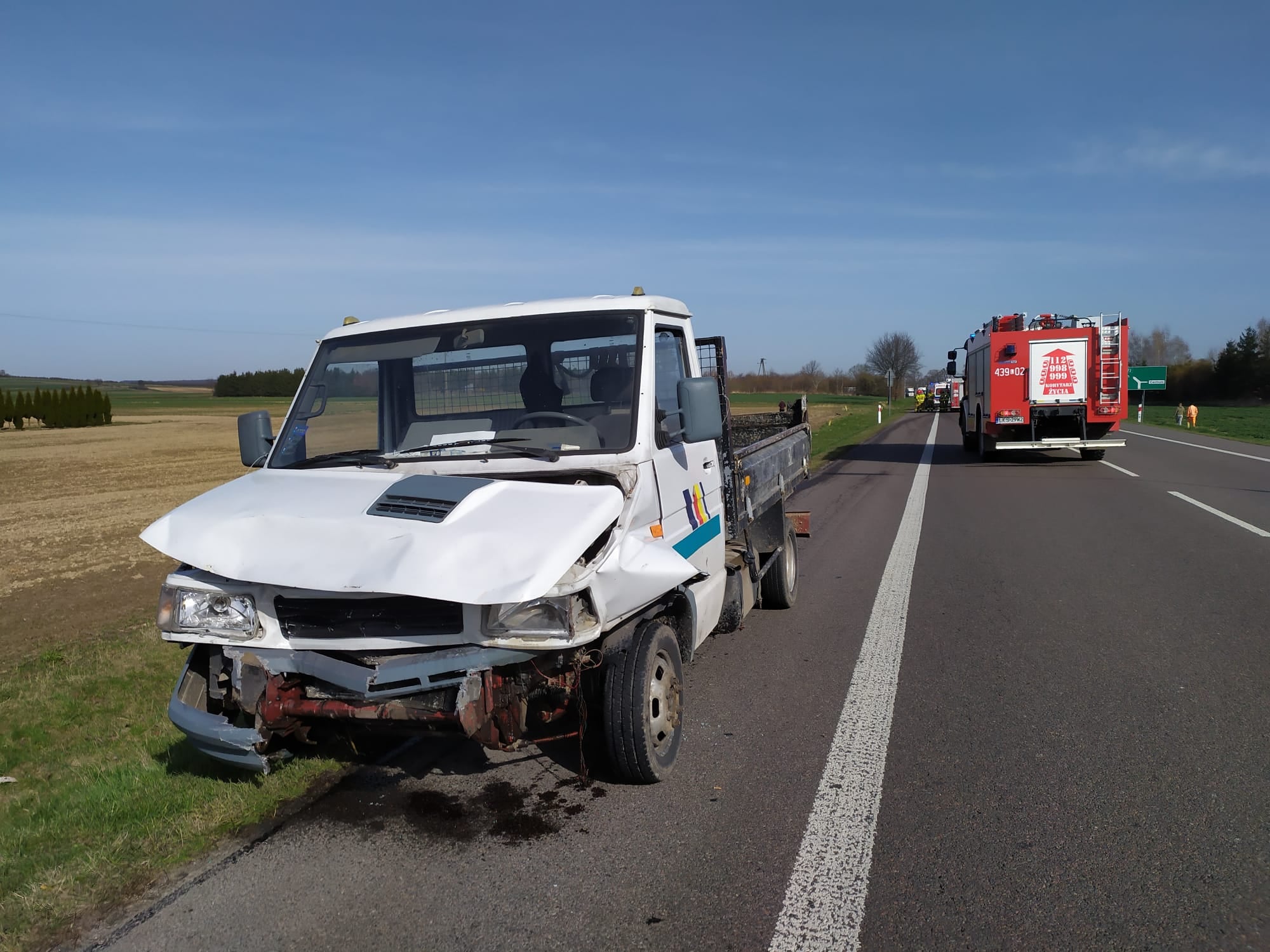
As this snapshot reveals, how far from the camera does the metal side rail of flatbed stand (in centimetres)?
Answer: 1947

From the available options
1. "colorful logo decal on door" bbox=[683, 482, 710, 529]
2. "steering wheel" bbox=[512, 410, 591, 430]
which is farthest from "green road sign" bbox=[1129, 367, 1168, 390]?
"steering wheel" bbox=[512, 410, 591, 430]

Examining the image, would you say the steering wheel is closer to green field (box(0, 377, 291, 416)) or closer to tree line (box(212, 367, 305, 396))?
green field (box(0, 377, 291, 416))

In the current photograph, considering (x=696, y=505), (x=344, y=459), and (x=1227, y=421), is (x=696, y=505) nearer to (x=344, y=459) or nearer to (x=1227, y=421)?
(x=344, y=459)

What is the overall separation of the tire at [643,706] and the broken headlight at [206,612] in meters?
1.53

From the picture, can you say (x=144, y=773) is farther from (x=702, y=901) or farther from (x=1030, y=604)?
(x=1030, y=604)

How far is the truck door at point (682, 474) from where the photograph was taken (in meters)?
4.51

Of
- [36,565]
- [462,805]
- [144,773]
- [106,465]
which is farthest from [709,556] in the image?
[106,465]

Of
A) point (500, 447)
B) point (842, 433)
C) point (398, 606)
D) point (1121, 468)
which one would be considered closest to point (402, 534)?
point (398, 606)

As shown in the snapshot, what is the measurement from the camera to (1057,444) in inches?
768

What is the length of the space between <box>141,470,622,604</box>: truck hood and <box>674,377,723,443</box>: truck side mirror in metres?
0.76

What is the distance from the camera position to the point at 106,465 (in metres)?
30.2

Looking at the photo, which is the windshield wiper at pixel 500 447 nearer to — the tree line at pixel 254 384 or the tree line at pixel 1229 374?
the tree line at pixel 1229 374

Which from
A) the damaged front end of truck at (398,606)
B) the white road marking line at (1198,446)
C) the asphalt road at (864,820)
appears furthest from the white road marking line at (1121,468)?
the damaged front end of truck at (398,606)

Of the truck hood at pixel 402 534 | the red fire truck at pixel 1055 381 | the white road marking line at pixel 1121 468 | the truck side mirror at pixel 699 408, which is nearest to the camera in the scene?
the truck hood at pixel 402 534
